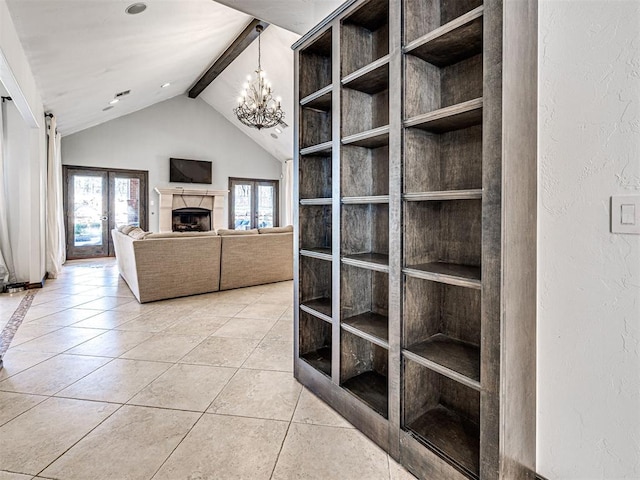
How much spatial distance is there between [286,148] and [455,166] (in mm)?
8226

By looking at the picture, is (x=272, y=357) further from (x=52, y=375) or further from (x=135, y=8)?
(x=135, y=8)

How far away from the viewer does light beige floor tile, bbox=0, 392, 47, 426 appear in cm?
187

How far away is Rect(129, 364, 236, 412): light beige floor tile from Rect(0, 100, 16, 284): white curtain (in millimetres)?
4057

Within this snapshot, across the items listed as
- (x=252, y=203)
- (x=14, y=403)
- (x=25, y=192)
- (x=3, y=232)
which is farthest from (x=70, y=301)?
(x=252, y=203)

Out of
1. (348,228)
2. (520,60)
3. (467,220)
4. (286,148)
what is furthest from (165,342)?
(286,148)

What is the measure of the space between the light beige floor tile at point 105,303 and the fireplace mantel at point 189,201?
15.0 feet

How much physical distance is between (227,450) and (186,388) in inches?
27.1

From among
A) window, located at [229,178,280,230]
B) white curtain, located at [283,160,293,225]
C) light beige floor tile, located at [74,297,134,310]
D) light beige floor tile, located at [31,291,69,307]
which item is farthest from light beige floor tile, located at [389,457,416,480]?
window, located at [229,178,280,230]

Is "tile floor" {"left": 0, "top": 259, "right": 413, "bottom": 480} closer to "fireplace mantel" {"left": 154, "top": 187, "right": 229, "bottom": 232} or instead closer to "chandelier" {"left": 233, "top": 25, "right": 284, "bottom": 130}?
"chandelier" {"left": 233, "top": 25, "right": 284, "bottom": 130}

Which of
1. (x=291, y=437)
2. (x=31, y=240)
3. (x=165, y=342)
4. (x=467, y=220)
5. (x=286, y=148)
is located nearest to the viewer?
(x=467, y=220)

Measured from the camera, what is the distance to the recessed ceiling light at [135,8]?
3758 mm

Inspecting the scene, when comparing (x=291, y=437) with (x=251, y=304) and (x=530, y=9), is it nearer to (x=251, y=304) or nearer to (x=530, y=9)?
(x=530, y=9)

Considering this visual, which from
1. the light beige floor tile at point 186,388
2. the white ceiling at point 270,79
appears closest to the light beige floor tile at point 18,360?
the light beige floor tile at point 186,388

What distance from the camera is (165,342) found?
2.94 meters
